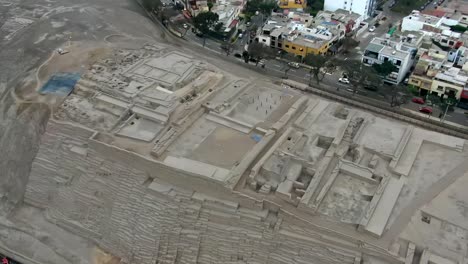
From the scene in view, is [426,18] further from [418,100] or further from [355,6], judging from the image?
[418,100]

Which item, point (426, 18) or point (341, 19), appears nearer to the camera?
point (426, 18)

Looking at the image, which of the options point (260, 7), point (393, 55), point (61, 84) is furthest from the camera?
point (260, 7)

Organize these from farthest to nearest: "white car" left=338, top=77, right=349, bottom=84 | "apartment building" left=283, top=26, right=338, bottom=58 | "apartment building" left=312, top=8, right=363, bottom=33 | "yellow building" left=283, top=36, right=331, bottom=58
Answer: "apartment building" left=312, top=8, right=363, bottom=33
"apartment building" left=283, top=26, right=338, bottom=58
"yellow building" left=283, top=36, right=331, bottom=58
"white car" left=338, top=77, right=349, bottom=84

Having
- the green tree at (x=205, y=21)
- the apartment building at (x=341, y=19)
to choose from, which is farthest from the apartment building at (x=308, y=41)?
the green tree at (x=205, y=21)

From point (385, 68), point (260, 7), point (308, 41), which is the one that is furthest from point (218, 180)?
point (260, 7)

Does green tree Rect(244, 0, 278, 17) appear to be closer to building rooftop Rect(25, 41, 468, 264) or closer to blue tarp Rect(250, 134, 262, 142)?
building rooftop Rect(25, 41, 468, 264)

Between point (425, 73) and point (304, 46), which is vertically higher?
point (304, 46)

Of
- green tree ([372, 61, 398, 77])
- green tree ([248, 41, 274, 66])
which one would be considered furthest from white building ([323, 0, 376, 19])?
green tree ([248, 41, 274, 66])
